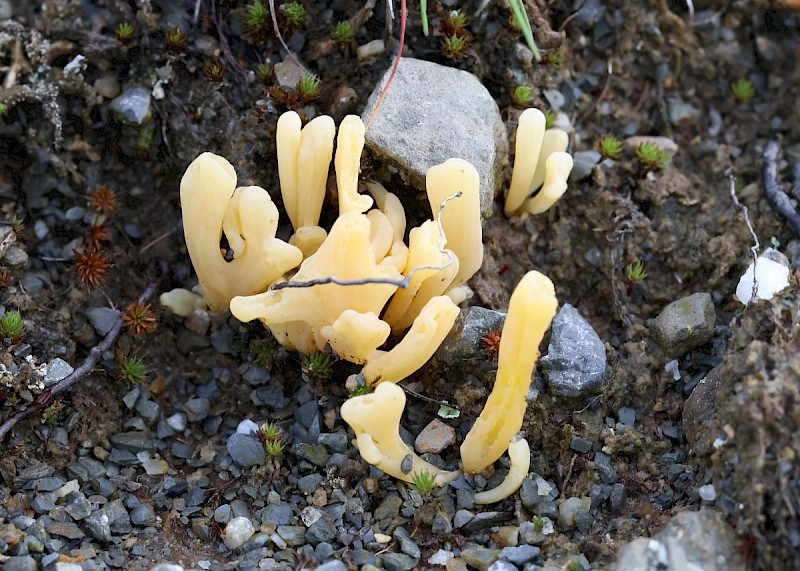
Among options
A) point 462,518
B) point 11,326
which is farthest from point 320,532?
point 11,326

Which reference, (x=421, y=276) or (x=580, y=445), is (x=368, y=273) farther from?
(x=580, y=445)

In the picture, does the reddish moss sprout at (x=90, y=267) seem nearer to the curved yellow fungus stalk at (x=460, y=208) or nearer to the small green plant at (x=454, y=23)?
the curved yellow fungus stalk at (x=460, y=208)

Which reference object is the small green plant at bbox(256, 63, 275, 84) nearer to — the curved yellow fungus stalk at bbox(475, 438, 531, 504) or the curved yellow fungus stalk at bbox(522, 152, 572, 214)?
the curved yellow fungus stalk at bbox(522, 152, 572, 214)

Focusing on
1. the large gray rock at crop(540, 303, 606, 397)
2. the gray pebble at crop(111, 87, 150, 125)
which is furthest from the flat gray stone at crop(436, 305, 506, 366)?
the gray pebble at crop(111, 87, 150, 125)

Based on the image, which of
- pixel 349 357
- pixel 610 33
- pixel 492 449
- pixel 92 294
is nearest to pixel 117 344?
pixel 92 294

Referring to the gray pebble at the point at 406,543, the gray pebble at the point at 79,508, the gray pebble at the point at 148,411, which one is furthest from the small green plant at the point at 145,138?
the gray pebble at the point at 406,543

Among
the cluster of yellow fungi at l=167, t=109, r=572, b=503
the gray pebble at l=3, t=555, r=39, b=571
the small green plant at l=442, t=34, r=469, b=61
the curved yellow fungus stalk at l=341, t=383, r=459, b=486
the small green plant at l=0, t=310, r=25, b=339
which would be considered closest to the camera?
the gray pebble at l=3, t=555, r=39, b=571
